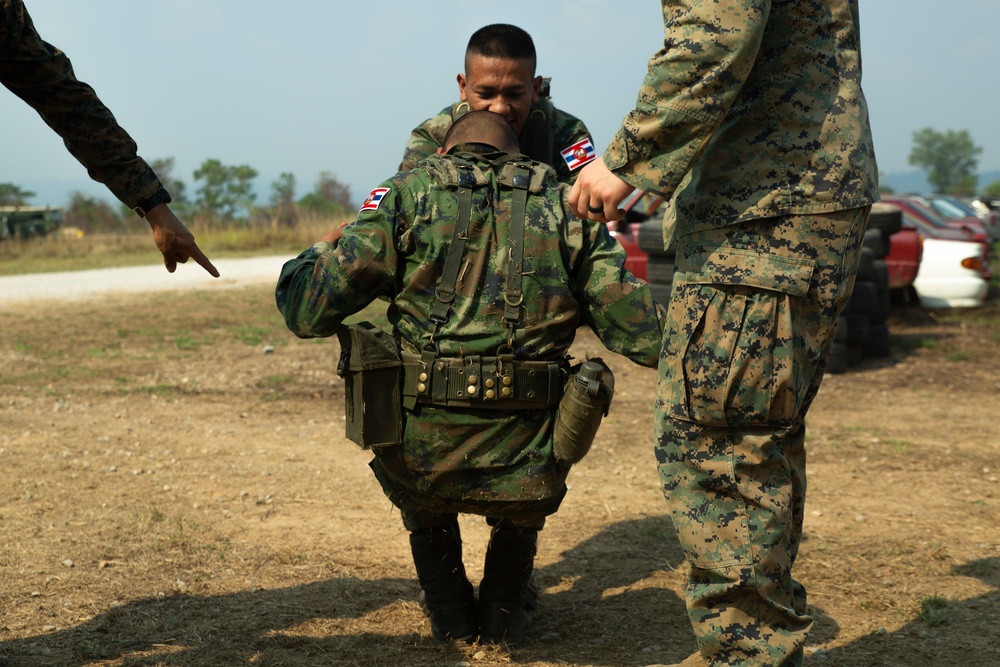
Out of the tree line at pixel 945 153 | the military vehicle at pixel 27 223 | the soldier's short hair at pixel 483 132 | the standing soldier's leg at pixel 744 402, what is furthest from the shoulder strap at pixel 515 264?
the tree line at pixel 945 153

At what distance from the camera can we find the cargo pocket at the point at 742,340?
7.60ft

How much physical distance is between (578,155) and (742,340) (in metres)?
1.38

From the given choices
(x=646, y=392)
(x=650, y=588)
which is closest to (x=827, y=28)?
(x=650, y=588)

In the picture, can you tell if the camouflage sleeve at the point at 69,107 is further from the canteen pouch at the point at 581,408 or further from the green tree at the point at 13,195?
the green tree at the point at 13,195

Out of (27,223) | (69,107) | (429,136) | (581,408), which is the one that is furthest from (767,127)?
(27,223)

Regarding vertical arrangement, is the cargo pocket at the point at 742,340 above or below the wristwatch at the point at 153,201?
below

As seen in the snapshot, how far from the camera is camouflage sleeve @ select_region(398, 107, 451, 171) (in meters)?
3.63

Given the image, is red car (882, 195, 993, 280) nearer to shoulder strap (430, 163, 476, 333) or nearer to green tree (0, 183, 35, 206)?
shoulder strap (430, 163, 476, 333)

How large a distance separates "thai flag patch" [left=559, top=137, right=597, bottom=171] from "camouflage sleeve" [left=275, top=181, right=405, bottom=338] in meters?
0.77

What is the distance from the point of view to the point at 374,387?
2.92 m

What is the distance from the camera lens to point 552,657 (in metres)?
3.24

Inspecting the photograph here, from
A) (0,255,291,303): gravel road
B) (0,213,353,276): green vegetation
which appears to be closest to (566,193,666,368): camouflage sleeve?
(0,255,291,303): gravel road

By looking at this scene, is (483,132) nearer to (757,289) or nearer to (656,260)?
(757,289)

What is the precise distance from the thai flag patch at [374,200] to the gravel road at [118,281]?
10184 millimetres
